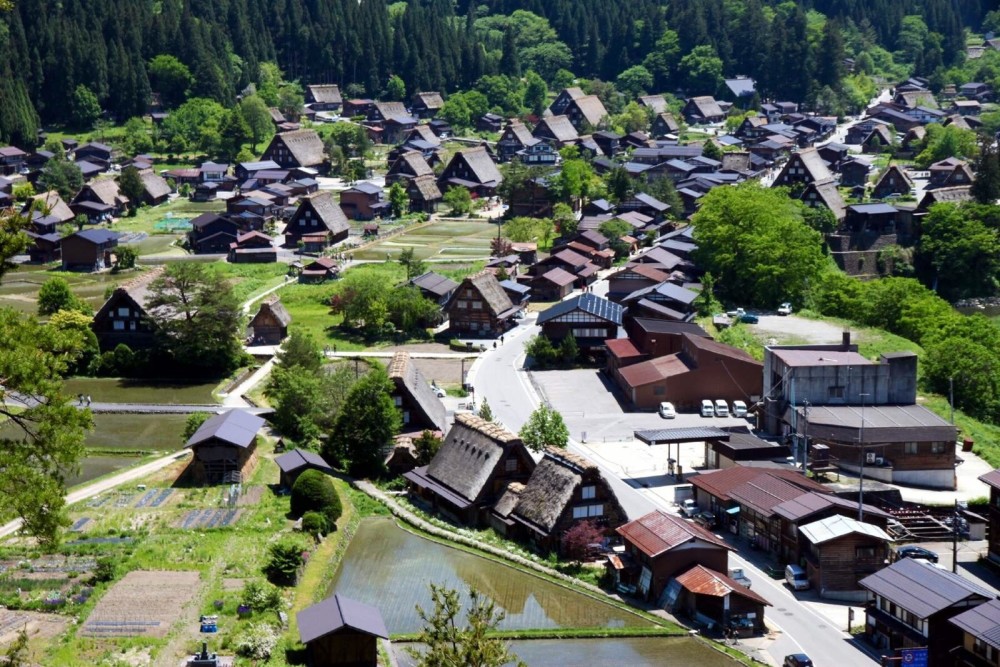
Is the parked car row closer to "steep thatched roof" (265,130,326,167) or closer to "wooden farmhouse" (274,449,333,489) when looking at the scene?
"wooden farmhouse" (274,449,333,489)

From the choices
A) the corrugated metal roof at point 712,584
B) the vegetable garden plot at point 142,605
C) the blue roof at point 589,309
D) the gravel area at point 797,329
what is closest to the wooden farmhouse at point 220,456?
the vegetable garden plot at point 142,605

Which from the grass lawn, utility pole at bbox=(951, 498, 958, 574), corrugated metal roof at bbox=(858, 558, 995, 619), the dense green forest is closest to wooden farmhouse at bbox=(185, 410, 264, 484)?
corrugated metal roof at bbox=(858, 558, 995, 619)

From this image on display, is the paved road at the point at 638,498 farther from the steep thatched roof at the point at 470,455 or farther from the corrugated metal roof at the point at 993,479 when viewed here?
the corrugated metal roof at the point at 993,479

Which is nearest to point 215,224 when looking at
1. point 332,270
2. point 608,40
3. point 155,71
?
point 332,270

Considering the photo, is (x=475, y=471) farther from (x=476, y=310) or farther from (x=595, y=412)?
(x=476, y=310)

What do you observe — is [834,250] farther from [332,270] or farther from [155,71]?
[155,71]
